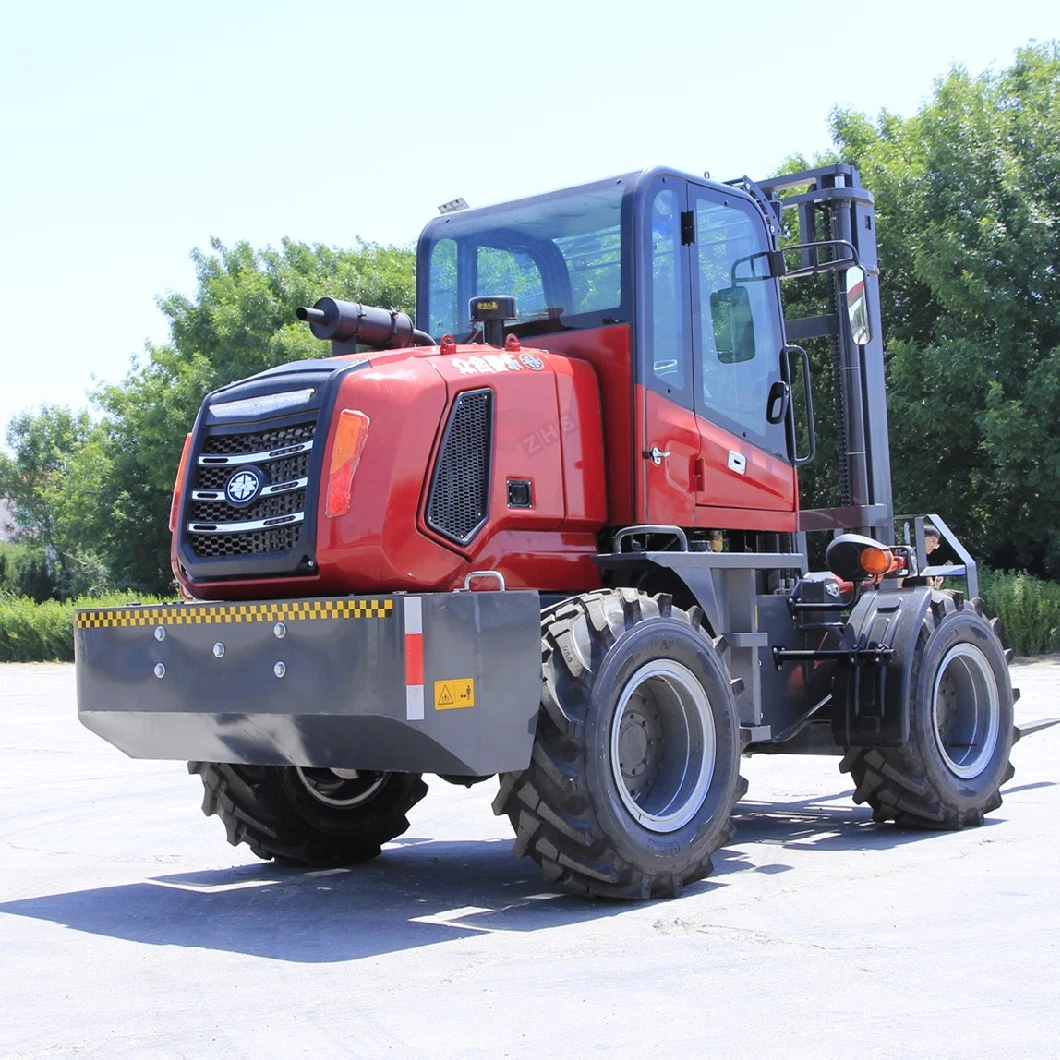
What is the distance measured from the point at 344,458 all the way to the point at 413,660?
40.7 inches

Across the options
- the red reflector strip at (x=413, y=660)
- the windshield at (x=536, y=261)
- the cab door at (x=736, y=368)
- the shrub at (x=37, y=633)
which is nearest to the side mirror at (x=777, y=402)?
the cab door at (x=736, y=368)

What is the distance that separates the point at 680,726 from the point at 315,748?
6.09ft

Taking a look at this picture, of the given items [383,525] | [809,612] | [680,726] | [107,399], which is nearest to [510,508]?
[383,525]

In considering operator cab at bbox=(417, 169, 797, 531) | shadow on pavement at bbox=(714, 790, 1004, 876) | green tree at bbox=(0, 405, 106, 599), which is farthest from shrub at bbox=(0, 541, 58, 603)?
operator cab at bbox=(417, 169, 797, 531)

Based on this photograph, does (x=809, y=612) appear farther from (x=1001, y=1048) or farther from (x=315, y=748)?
(x=1001, y=1048)

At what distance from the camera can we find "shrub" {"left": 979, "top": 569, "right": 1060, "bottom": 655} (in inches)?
957

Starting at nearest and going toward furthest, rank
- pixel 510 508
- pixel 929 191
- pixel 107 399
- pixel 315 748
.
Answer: pixel 315 748 < pixel 510 508 < pixel 929 191 < pixel 107 399

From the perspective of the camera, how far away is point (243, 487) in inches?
278

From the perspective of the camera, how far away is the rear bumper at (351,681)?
6.21 meters

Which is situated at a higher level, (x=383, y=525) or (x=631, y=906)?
(x=383, y=525)

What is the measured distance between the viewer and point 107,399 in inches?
2170

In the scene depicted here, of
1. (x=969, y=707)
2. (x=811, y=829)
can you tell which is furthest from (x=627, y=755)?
(x=969, y=707)

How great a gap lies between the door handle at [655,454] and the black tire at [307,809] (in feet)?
7.63

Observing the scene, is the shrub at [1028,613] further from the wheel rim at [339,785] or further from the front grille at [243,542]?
the front grille at [243,542]
